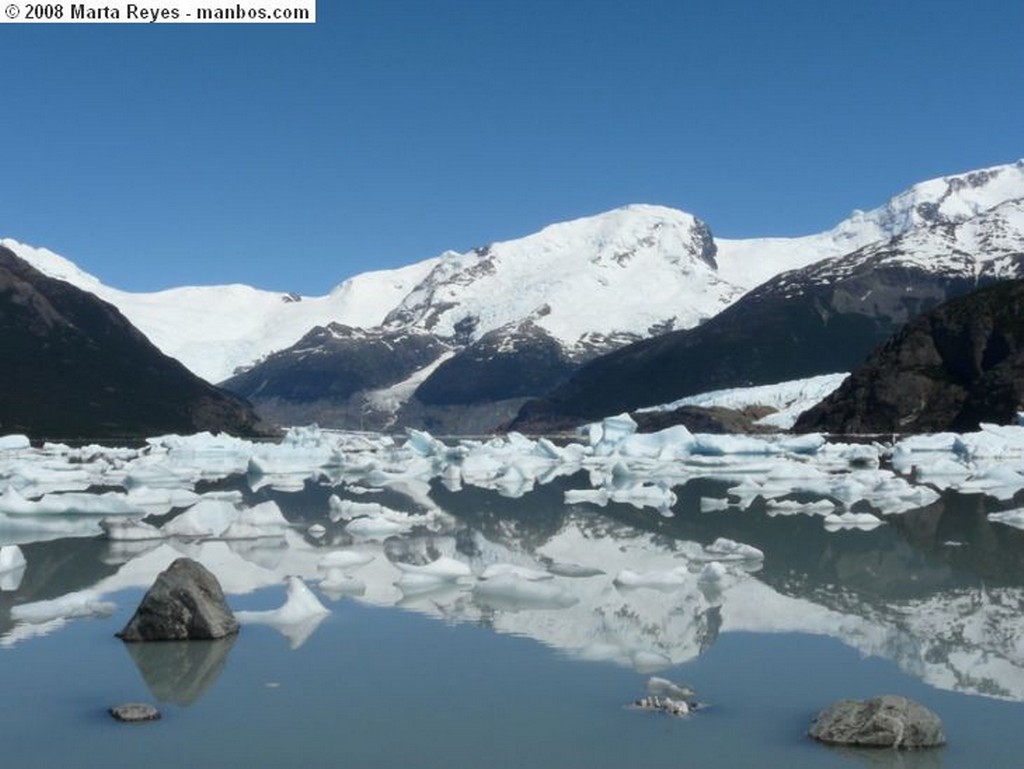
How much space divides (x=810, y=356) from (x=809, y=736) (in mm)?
193232

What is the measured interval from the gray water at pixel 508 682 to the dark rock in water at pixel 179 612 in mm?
244

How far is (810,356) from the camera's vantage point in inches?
7736

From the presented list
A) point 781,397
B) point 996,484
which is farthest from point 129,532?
point 781,397

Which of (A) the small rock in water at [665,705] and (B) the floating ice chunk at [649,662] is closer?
(A) the small rock in water at [665,705]

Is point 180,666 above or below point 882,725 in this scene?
above

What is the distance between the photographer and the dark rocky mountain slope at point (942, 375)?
278ft

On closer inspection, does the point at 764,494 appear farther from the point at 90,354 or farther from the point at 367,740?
the point at 90,354

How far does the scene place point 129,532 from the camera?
22688mm

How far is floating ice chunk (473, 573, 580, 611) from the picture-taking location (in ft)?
51.2

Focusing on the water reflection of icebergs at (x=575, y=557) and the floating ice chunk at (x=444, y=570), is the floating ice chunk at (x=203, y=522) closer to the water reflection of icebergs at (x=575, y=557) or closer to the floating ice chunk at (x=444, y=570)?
the water reflection of icebergs at (x=575, y=557)

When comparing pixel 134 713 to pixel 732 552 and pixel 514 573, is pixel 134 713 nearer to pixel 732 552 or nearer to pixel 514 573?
pixel 514 573

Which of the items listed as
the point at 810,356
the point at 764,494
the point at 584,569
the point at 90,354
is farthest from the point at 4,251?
the point at 584,569

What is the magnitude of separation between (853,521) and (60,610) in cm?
1732

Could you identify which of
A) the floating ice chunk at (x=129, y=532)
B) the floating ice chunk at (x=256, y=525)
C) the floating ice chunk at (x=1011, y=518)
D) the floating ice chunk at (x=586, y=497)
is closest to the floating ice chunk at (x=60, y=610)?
the floating ice chunk at (x=129, y=532)
